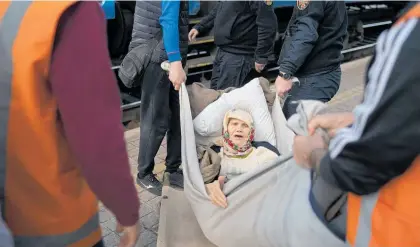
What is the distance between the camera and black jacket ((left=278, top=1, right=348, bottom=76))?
107 inches

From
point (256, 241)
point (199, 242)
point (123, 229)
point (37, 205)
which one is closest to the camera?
point (37, 205)

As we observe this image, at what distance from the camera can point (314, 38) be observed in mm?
2693

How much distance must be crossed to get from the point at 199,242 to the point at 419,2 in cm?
168

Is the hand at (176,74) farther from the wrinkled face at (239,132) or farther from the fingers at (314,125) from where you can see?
the fingers at (314,125)

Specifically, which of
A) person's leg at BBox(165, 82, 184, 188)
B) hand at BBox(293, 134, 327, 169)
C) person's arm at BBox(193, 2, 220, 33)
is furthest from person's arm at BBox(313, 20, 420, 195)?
person's arm at BBox(193, 2, 220, 33)

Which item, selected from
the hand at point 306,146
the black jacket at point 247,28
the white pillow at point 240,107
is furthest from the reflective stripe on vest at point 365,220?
the black jacket at point 247,28

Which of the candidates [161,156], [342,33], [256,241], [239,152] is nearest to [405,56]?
[256,241]

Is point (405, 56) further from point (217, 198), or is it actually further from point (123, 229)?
point (217, 198)

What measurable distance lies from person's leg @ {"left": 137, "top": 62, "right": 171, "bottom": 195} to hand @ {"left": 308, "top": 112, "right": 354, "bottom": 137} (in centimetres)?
155

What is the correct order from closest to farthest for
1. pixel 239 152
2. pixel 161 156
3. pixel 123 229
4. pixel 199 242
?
1. pixel 123 229
2. pixel 199 242
3. pixel 239 152
4. pixel 161 156

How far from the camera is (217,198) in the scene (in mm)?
2145

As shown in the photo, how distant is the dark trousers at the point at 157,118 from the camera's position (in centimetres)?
287

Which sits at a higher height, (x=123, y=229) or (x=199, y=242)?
(x=123, y=229)

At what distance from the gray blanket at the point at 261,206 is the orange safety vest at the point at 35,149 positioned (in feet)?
2.37
